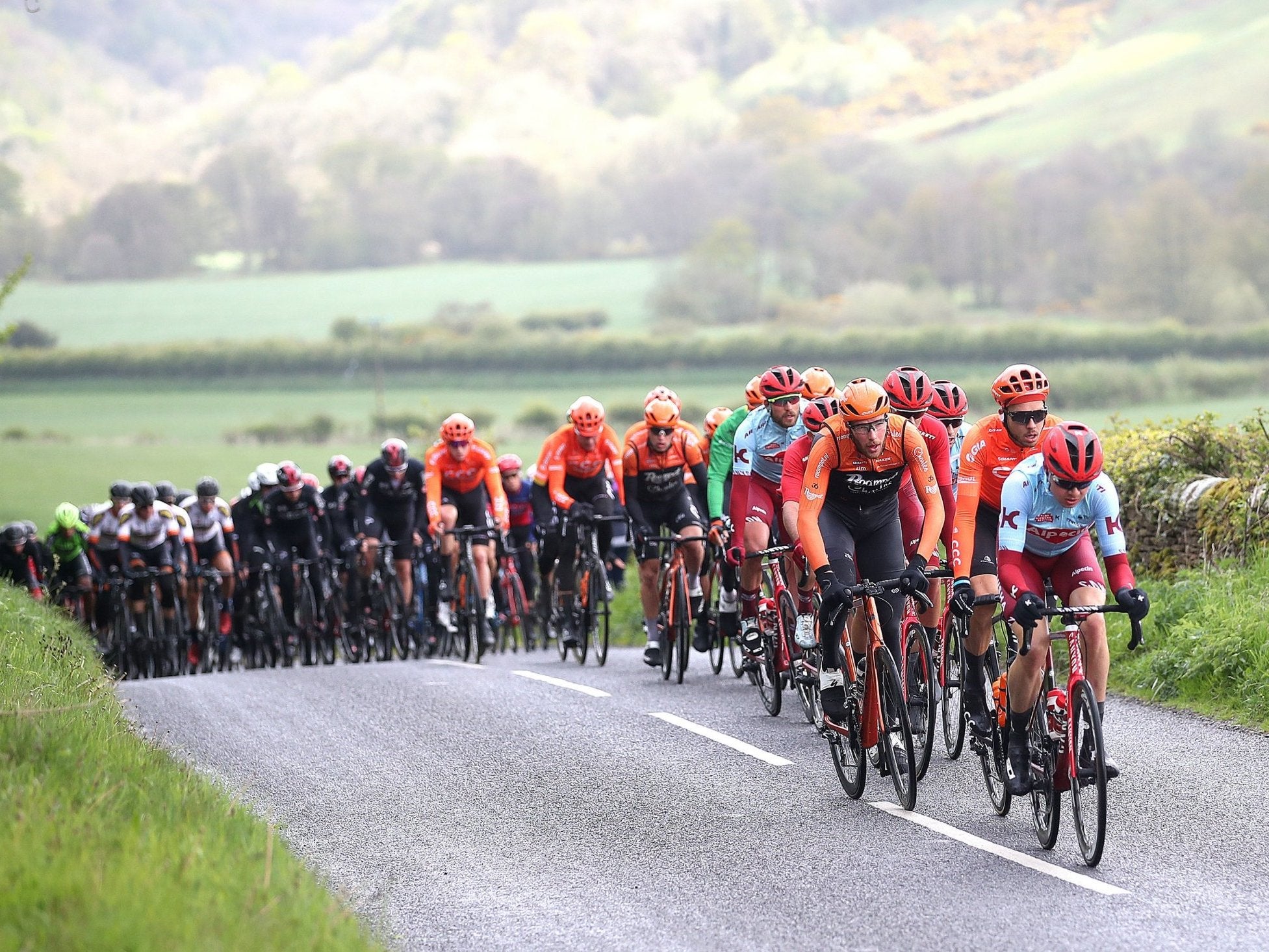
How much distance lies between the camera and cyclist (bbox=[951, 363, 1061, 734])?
330 inches

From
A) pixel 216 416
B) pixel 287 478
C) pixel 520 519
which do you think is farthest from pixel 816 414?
pixel 216 416

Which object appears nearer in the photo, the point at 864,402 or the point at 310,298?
the point at 864,402

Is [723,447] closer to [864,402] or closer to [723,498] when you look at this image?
[723,498]

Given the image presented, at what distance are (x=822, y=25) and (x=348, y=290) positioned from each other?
120 feet

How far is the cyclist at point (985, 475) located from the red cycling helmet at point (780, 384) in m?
2.44

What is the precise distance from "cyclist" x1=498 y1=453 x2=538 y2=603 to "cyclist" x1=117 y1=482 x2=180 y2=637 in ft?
13.3

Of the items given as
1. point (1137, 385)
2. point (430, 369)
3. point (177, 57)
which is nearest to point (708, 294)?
point (430, 369)

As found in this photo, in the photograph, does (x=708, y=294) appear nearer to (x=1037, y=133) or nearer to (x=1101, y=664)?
(x=1037, y=133)

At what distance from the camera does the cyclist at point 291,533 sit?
19328mm

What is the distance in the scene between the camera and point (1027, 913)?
643cm

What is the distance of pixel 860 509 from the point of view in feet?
30.0

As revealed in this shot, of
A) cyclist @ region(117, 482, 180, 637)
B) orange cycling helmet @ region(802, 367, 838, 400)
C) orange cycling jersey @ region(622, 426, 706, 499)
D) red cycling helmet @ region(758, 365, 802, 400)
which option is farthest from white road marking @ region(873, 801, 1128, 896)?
cyclist @ region(117, 482, 180, 637)

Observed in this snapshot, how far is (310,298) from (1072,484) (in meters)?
78.6

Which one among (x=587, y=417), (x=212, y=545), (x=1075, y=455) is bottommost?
(x=212, y=545)
